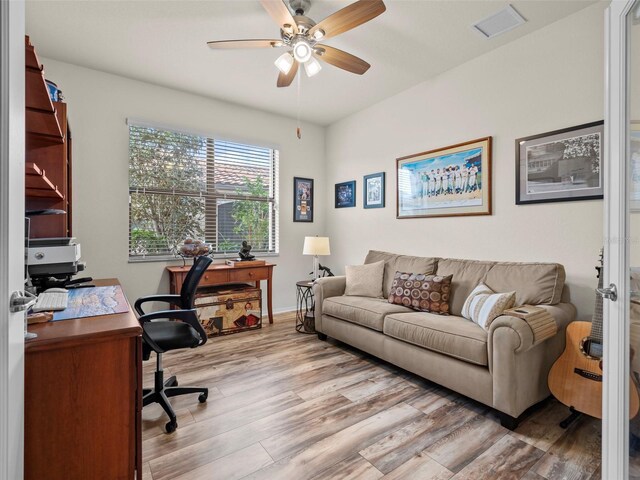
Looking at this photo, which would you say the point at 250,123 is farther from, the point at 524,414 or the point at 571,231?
the point at 524,414

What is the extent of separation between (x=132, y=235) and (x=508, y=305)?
3616 millimetres

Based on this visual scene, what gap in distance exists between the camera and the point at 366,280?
11.2 ft

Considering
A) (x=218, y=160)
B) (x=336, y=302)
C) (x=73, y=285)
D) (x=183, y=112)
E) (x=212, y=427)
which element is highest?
(x=183, y=112)

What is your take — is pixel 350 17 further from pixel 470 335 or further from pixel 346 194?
pixel 346 194

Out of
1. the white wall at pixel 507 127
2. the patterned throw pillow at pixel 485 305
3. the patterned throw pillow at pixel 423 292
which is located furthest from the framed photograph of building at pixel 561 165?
the patterned throw pillow at pixel 423 292

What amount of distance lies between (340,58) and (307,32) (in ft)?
1.16

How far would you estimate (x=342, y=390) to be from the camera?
2359 mm

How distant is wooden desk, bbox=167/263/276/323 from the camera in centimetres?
339

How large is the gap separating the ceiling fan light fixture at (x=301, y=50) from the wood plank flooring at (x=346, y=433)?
240cm

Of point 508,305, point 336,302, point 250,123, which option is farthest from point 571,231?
point 250,123

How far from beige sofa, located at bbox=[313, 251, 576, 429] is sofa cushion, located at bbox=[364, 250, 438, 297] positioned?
1cm

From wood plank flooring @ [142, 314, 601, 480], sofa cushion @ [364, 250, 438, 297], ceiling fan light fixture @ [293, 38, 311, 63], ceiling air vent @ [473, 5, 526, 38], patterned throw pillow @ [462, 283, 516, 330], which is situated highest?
ceiling air vent @ [473, 5, 526, 38]

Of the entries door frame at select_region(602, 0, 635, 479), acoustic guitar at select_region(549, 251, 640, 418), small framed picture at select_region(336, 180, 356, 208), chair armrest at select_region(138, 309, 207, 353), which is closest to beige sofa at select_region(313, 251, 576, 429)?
acoustic guitar at select_region(549, 251, 640, 418)

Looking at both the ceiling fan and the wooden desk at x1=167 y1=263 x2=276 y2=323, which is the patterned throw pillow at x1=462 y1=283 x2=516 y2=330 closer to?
the ceiling fan
